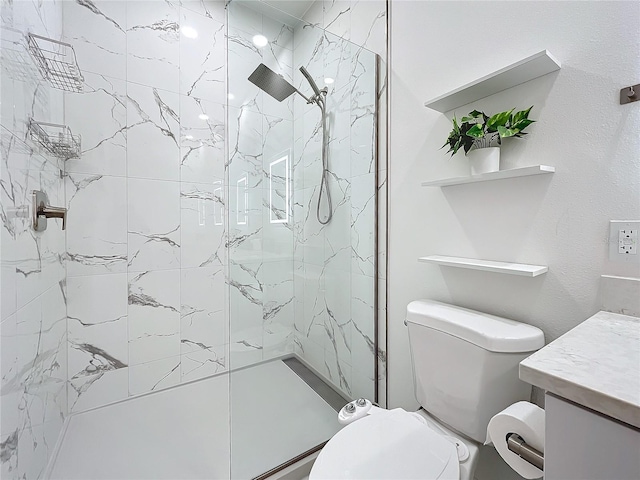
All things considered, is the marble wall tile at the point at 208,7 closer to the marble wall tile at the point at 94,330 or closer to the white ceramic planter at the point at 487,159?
the marble wall tile at the point at 94,330

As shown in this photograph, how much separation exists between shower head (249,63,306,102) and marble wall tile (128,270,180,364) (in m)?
1.35

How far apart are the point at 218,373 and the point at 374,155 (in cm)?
185

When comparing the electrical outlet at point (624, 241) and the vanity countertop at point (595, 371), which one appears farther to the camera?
the electrical outlet at point (624, 241)

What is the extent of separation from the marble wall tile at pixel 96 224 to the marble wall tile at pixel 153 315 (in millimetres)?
178

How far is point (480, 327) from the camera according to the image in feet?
3.29

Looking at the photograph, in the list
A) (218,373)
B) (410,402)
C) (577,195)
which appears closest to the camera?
(577,195)

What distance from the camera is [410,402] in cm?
148

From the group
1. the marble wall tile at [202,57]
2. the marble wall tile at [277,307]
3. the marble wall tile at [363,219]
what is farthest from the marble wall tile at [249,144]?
the marble wall tile at [202,57]

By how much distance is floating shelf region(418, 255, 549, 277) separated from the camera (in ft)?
3.19

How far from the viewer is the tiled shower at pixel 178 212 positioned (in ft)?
3.88

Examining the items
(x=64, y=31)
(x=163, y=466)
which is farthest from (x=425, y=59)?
(x=163, y=466)

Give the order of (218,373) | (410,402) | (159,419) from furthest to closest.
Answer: (218,373), (159,419), (410,402)

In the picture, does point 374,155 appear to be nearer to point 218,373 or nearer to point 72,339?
point 218,373

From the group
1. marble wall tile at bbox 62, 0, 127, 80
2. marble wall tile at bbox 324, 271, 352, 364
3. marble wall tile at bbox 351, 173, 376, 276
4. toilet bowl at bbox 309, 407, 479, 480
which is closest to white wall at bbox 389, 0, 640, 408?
marble wall tile at bbox 351, 173, 376, 276
